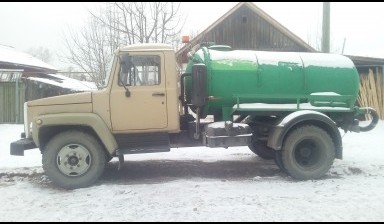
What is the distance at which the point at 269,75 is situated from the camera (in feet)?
25.2

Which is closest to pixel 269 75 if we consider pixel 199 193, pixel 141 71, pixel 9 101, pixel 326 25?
pixel 141 71

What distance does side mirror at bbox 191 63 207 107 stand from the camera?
7.23m

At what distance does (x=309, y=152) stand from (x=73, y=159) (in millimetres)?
4419

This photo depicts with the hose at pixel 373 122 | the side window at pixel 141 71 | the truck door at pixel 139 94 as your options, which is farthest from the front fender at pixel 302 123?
the side window at pixel 141 71

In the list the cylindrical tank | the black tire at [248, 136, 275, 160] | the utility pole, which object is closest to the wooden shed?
the utility pole

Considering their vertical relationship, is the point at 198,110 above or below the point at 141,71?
below

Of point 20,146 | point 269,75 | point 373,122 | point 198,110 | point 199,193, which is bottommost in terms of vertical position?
point 199,193

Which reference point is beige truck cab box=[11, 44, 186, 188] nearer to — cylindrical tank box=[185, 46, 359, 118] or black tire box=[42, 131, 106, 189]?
black tire box=[42, 131, 106, 189]

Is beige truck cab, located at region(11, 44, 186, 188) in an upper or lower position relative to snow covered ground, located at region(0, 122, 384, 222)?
upper

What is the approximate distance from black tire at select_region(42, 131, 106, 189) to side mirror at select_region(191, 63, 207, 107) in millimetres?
1976

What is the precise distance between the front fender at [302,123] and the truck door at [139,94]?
6.82 feet

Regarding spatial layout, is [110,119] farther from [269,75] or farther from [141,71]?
[269,75]

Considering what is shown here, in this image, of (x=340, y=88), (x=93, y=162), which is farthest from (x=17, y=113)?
(x=340, y=88)

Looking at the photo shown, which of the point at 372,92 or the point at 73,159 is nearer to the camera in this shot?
the point at 73,159
